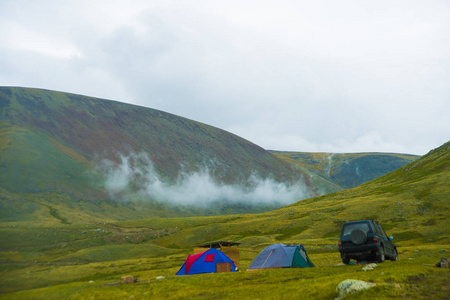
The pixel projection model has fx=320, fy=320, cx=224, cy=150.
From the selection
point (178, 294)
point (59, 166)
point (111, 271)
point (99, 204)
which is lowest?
point (111, 271)

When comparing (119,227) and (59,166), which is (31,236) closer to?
(119,227)

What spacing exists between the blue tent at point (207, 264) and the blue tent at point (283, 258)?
5.66 m

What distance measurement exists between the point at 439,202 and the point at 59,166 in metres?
177

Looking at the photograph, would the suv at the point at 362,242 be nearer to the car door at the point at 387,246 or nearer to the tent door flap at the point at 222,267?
the car door at the point at 387,246

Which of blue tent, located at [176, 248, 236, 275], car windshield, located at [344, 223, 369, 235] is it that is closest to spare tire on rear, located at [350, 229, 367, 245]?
car windshield, located at [344, 223, 369, 235]

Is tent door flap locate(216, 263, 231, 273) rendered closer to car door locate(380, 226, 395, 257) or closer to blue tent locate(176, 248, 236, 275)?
blue tent locate(176, 248, 236, 275)

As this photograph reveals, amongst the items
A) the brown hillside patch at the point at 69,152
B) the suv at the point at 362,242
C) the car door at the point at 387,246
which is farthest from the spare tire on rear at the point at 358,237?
the brown hillside patch at the point at 69,152

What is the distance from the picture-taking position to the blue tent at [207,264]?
37.7 meters

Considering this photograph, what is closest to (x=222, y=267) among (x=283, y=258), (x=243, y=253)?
(x=283, y=258)

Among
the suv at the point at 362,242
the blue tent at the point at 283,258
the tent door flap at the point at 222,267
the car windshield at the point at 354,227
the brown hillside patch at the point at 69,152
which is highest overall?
the brown hillside patch at the point at 69,152

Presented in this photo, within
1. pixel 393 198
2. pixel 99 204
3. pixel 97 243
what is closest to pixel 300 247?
pixel 393 198

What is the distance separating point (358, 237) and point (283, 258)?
11248 mm

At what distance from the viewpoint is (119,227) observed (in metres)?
118

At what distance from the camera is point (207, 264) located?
38.0 metres
